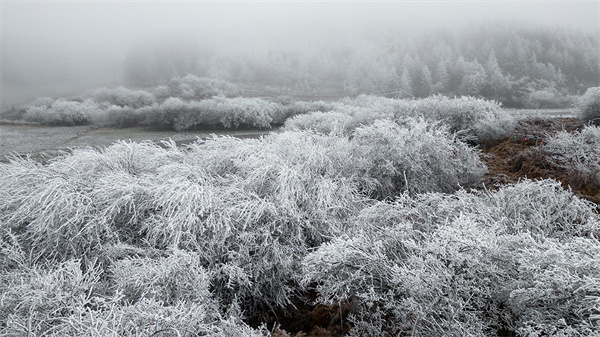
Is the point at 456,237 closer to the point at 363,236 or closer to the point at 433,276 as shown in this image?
the point at 433,276

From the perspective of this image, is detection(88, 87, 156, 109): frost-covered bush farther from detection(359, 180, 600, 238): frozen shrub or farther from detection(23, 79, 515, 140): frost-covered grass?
detection(359, 180, 600, 238): frozen shrub

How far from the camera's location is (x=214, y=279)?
5.96 m

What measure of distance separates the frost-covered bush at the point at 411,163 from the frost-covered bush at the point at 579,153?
2.06 meters

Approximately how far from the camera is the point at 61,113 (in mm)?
14344

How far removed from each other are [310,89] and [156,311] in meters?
20.2

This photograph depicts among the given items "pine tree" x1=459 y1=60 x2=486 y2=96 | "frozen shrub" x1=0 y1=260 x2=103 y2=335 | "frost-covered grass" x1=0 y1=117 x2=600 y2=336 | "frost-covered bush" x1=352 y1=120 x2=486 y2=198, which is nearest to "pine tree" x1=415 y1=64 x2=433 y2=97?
"pine tree" x1=459 y1=60 x2=486 y2=96

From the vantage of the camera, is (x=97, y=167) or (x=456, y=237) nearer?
(x=456, y=237)

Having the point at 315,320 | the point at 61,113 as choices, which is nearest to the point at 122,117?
the point at 61,113

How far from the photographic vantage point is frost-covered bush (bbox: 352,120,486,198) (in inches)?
360

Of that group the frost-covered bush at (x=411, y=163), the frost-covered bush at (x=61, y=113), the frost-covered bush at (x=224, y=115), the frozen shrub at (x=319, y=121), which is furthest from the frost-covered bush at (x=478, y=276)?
the frost-covered bush at (x=61, y=113)

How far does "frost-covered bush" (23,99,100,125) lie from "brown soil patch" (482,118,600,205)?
15721mm

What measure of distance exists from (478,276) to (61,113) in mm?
16024

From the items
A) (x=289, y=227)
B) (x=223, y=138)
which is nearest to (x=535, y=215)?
(x=289, y=227)

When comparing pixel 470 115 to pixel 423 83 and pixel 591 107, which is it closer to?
pixel 591 107
